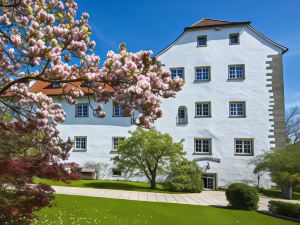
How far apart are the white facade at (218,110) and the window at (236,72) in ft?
1.16

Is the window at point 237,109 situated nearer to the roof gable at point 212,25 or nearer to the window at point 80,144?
the roof gable at point 212,25

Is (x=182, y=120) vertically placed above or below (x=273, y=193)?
above

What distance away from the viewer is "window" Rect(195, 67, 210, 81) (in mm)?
26359

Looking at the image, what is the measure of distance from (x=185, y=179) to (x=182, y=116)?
658 centimetres

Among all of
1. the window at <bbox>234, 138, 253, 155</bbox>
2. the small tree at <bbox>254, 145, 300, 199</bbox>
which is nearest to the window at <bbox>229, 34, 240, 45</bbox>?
the window at <bbox>234, 138, 253, 155</bbox>

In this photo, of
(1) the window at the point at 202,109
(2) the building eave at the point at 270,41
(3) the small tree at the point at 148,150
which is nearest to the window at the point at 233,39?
(2) the building eave at the point at 270,41

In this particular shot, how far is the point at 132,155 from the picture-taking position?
2195 cm

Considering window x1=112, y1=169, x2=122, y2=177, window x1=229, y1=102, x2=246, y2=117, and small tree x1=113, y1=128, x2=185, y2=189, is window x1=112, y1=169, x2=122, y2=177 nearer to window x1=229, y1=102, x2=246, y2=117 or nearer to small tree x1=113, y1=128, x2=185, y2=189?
small tree x1=113, y1=128, x2=185, y2=189

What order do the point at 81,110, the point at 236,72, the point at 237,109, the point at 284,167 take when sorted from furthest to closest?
1. the point at 81,110
2. the point at 236,72
3. the point at 237,109
4. the point at 284,167

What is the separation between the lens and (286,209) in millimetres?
14047

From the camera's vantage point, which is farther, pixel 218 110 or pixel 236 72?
pixel 236 72

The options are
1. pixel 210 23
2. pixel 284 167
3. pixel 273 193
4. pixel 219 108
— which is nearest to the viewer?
pixel 284 167

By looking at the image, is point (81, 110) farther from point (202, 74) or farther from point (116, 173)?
point (202, 74)

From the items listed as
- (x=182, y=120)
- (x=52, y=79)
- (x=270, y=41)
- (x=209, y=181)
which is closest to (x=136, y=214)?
(x=52, y=79)
